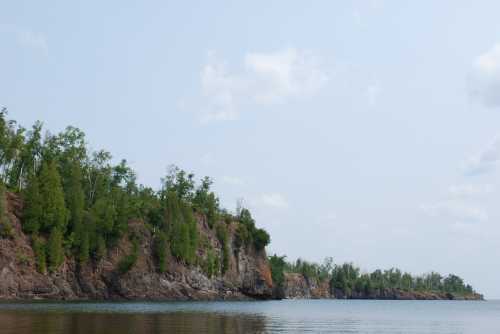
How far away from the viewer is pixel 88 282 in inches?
4419

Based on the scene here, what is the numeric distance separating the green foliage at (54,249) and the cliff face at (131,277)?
1958mm

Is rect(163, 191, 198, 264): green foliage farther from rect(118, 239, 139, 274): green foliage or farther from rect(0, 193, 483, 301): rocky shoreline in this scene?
rect(118, 239, 139, 274): green foliage

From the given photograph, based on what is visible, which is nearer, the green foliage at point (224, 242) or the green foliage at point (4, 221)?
the green foliage at point (4, 221)

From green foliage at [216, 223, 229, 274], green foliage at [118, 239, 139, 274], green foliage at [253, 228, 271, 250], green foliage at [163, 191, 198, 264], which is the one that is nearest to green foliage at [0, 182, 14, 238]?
green foliage at [118, 239, 139, 274]

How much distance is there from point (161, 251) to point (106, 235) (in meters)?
13.7

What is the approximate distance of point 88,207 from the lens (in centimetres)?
12694

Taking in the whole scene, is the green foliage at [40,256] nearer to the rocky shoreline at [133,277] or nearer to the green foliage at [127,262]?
the rocky shoreline at [133,277]

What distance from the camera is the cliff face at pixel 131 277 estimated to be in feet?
312

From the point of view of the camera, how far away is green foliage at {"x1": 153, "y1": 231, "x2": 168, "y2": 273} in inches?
5167

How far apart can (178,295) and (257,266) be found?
40756 mm

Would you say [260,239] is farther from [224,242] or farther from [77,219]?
[77,219]

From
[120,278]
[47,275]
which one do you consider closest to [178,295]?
[120,278]

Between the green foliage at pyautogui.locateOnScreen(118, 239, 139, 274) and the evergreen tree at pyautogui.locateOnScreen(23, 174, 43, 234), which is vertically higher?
the evergreen tree at pyautogui.locateOnScreen(23, 174, 43, 234)

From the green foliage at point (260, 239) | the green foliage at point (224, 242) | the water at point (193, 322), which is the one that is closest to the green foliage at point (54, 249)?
the water at point (193, 322)
